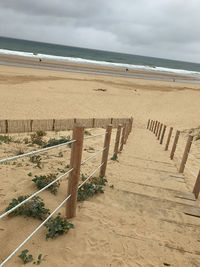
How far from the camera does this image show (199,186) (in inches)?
164

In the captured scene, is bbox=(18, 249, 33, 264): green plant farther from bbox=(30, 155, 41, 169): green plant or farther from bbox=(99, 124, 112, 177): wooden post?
bbox=(30, 155, 41, 169): green plant

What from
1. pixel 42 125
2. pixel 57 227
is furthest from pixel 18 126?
pixel 57 227

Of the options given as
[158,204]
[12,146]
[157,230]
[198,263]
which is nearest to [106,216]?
[157,230]

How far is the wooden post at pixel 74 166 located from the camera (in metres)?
2.79

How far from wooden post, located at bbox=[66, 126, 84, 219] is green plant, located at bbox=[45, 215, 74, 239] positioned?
0.26m

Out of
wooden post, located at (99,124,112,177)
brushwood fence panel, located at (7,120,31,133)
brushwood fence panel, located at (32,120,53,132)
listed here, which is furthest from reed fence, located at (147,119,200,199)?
brushwood fence panel, located at (7,120,31,133)

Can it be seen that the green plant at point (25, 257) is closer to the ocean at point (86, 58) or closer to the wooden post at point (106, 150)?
the wooden post at point (106, 150)

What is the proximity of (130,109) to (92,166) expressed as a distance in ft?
44.8

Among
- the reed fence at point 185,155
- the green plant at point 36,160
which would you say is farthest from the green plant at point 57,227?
the reed fence at point 185,155

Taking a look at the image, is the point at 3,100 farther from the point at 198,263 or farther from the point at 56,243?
the point at 198,263

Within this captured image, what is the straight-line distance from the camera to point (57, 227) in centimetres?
267

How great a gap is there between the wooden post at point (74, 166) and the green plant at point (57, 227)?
258 mm

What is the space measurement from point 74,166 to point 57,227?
0.78 meters

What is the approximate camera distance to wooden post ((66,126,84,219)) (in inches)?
110
